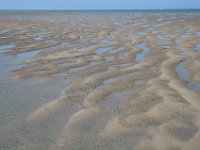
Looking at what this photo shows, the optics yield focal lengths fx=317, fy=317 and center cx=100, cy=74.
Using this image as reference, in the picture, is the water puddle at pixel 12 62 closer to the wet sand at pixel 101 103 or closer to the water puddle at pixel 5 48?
the wet sand at pixel 101 103

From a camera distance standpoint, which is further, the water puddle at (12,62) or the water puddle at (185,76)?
the water puddle at (12,62)

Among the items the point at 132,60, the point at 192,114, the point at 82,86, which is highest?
the point at 192,114

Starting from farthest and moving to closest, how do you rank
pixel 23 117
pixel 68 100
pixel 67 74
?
pixel 67 74 → pixel 68 100 → pixel 23 117

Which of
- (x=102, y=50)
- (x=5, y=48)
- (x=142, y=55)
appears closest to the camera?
(x=142, y=55)

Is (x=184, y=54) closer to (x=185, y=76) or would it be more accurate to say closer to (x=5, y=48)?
(x=185, y=76)

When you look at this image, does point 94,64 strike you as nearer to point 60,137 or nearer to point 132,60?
point 132,60

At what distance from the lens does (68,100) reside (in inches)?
185

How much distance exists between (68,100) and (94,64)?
263 cm

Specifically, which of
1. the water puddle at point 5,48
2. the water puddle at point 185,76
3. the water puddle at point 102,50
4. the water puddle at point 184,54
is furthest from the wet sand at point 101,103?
the water puddle at point 5,48

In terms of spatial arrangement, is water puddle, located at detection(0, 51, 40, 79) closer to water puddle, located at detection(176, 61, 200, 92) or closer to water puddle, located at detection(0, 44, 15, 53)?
water puddle, located at detection(0, 44, 15, 53)

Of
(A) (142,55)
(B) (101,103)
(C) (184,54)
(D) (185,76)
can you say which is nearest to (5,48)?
(A) (142,55)

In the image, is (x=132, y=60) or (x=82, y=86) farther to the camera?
(x=132, y=60)

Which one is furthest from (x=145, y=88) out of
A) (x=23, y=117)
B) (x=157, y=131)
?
(x=23, y=117)

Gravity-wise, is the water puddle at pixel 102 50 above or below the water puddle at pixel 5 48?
above
